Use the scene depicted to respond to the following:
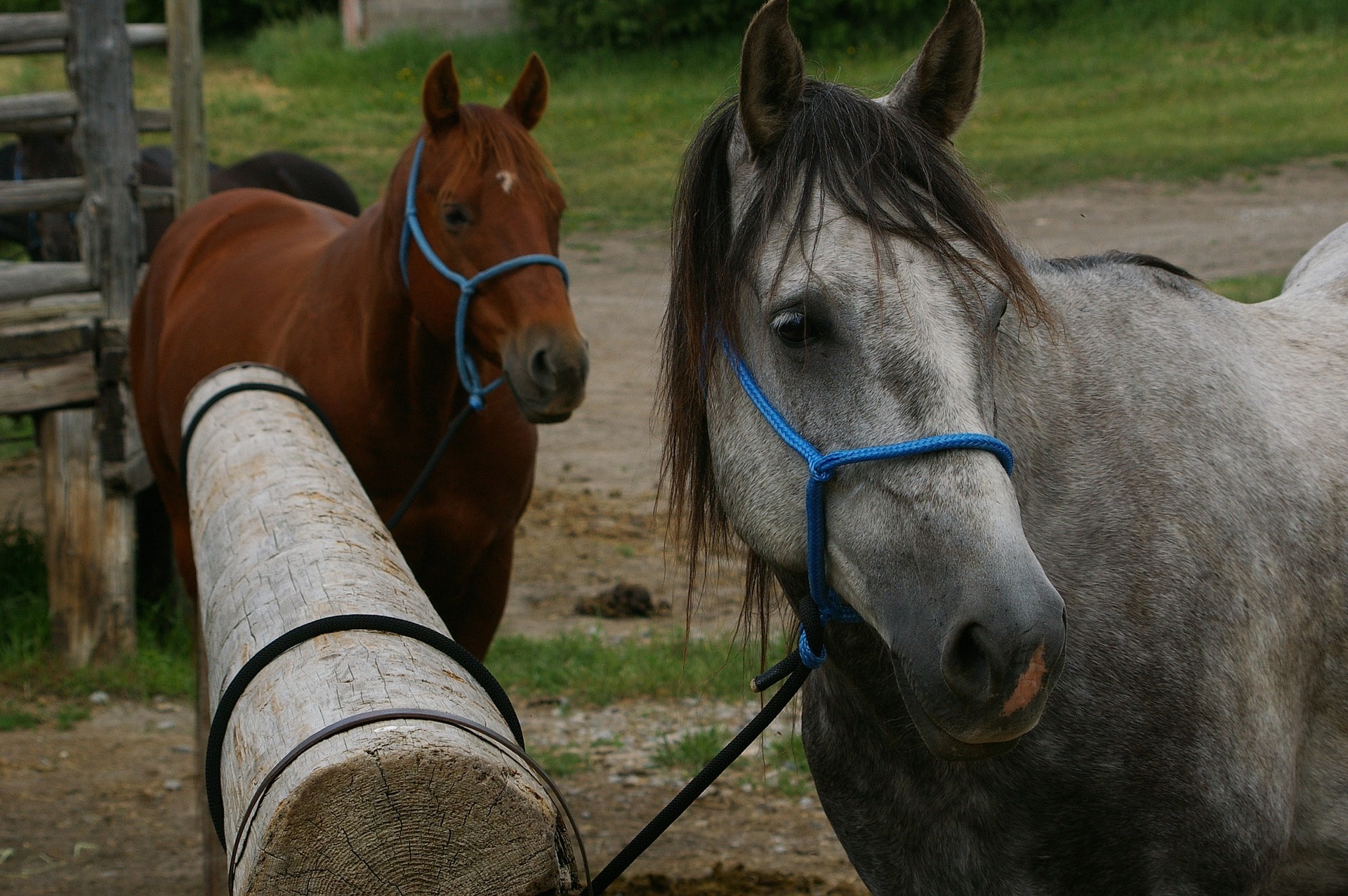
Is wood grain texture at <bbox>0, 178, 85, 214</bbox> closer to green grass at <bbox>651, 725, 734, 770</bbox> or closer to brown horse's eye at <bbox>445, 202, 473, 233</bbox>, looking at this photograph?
brown horse's eye at <bbox>445, 202, 473, 233</bbox>

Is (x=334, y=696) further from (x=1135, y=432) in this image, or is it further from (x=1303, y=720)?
(x=1303, y=720)

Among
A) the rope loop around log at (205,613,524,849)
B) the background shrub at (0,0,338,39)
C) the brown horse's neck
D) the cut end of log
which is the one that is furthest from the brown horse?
the background shrub at (0,0,338,39)

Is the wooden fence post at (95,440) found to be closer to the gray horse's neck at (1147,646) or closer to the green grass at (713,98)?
the gray horse's neck at (1147,646)

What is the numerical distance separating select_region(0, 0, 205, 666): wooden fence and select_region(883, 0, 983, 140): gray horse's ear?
13.3 feet

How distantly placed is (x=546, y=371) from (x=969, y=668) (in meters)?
1.83


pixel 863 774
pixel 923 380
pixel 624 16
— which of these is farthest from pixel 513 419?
pixel 624 16

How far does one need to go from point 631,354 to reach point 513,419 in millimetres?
5741

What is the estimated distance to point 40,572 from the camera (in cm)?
538

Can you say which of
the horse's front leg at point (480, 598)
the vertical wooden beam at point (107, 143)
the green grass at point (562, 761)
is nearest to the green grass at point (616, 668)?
the green grass at point (562, 761)

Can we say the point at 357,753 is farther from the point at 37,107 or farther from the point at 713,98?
the point at 713,98

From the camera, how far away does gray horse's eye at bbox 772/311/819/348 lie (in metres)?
1.73

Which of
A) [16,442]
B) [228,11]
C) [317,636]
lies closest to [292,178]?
[16,442]

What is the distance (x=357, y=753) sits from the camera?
1277 mm

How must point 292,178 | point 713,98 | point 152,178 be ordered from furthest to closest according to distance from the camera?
point 713,98 → point 292,178 → point 152,178
